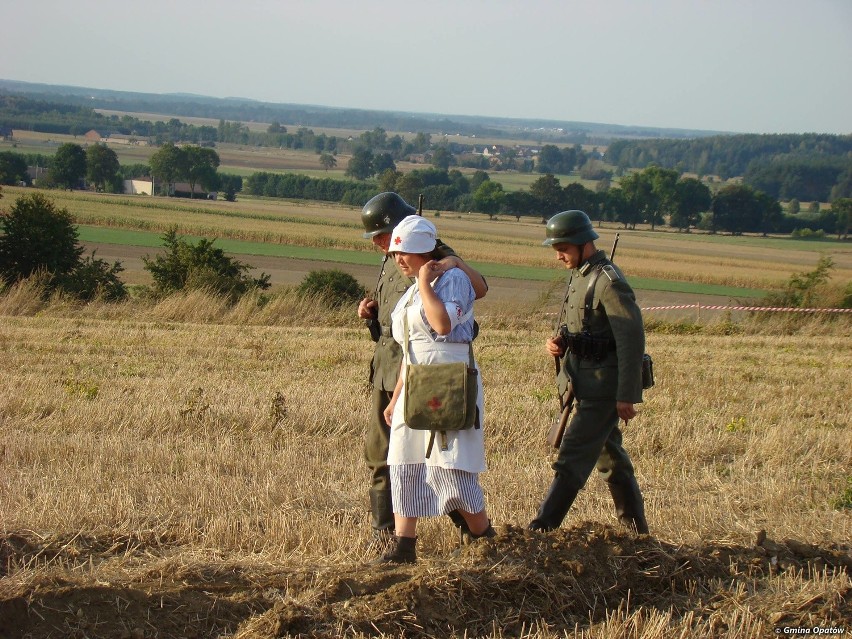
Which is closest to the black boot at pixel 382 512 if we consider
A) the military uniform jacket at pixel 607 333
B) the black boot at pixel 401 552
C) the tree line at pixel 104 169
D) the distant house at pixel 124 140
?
the black boot at pixel 401 552

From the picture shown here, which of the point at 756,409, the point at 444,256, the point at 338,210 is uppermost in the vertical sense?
Answer: the point at 444,256

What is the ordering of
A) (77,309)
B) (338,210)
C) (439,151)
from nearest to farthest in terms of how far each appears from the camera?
1. (77,309)
2. (338,210)
3. (439,151)

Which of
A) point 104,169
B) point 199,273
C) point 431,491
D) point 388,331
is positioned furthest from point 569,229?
point 104,169

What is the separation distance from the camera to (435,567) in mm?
4559

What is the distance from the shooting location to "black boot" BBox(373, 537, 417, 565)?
488 centimetres

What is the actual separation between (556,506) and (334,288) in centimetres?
1715

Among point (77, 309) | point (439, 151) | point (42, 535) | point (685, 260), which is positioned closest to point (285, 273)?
point (77, 309)

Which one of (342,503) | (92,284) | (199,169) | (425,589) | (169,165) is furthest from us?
(199,169)

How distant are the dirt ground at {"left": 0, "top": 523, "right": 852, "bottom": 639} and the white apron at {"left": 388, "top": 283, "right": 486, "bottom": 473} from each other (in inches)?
16.8

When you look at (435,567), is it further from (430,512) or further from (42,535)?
Answer: (42,535)

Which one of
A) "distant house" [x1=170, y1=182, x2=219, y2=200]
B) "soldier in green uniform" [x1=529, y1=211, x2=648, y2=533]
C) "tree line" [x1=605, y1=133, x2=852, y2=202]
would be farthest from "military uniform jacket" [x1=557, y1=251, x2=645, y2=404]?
"tree line" [x1=605, y1=133, x2=852, y2=202]

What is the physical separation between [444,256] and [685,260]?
50.5 metres

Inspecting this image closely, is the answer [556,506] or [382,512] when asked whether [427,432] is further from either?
[556,506]

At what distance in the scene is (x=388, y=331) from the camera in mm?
5285
